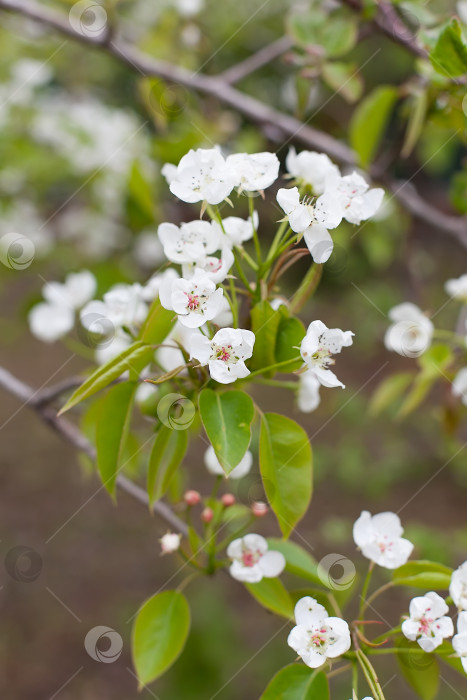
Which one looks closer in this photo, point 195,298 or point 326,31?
point 195,298

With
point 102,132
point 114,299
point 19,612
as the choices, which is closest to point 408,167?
point 102,132

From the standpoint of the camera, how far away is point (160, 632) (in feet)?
2.55

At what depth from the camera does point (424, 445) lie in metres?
3.36

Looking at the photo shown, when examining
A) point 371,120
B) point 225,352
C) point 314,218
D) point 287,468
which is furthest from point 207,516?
point 371,120

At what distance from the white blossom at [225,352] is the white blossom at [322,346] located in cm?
5

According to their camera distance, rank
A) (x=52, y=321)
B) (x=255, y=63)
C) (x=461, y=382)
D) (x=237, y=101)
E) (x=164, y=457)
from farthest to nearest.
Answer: (x=255, y=63)
(x=237, y=101)
(x=52, y=321)
(x=461, y=382)
(x=164, y=457)

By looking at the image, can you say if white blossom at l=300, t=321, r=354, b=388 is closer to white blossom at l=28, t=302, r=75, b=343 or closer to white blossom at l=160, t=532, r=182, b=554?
white blossom at l=160, t=532, r=182, b=554

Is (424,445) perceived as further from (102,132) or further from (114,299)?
(114,299)

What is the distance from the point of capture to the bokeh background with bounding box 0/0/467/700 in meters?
1.77

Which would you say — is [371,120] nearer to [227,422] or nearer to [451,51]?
[451,51]

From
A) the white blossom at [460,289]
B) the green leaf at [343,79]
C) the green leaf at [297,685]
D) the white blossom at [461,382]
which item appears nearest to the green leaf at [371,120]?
the green leaf at [343,79]

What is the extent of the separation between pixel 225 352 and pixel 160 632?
1.20ft

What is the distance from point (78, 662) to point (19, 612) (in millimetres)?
320

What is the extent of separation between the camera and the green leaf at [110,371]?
65 centimetres
